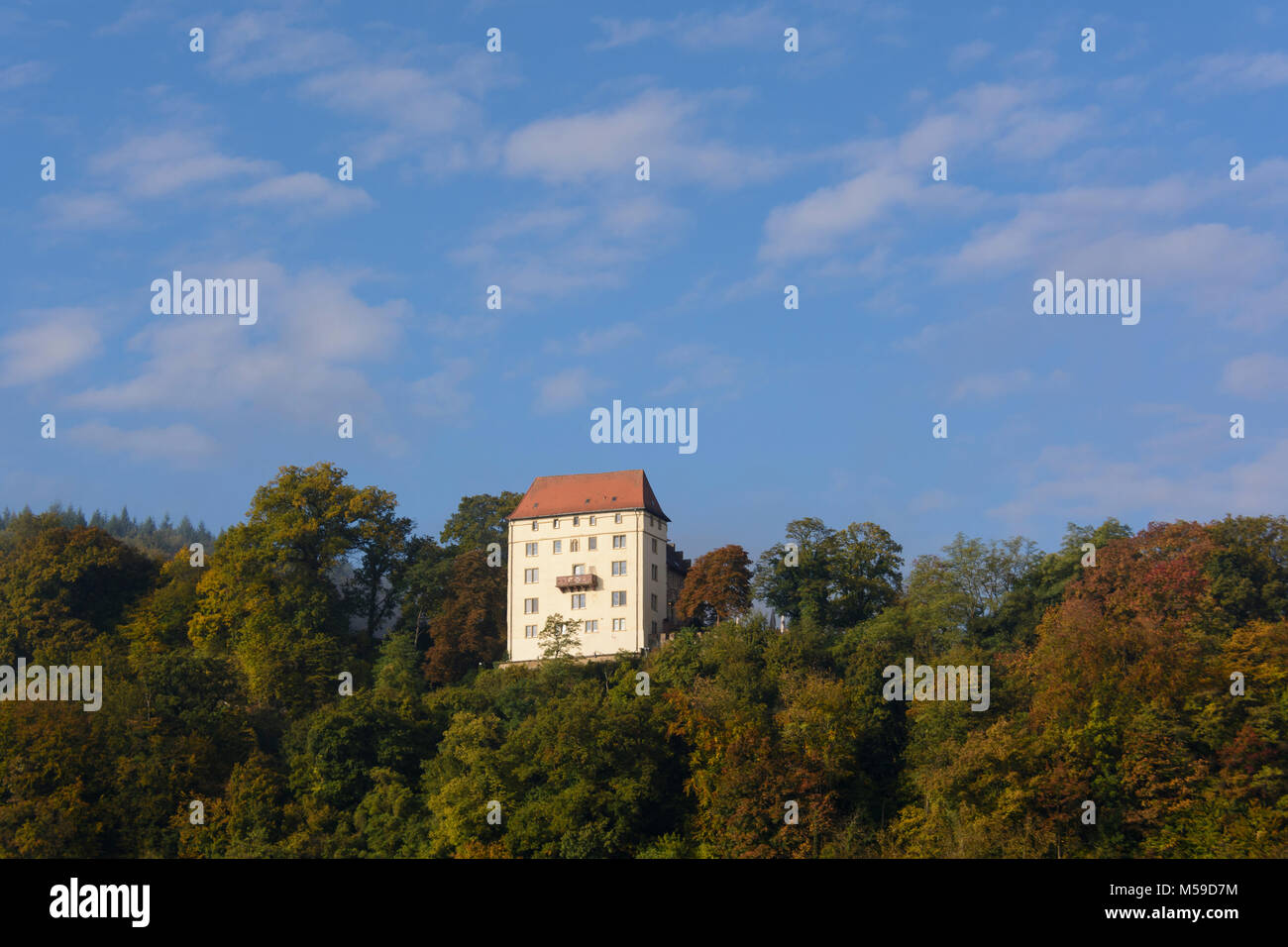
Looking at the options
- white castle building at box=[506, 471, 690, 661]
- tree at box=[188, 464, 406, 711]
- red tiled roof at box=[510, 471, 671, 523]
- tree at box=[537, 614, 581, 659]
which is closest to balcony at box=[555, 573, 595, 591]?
white castle building at box=[506, 471, 690, 661]

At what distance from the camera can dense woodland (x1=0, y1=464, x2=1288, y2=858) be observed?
202ft

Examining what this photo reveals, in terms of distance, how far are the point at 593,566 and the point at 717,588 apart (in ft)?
23.8

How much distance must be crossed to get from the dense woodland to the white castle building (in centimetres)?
230

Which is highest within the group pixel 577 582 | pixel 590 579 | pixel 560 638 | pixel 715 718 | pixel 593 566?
pixel 593 566

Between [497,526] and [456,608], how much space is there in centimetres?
1255

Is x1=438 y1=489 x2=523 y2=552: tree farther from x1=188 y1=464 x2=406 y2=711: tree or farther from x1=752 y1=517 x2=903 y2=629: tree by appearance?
x1=752 y1=517 x2=903 y2=629: tree

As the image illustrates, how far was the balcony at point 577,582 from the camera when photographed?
278ft

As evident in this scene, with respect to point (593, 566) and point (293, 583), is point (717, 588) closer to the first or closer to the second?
point (593, 566)

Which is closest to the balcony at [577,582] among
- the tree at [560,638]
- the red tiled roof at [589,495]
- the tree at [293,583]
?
the tree at [560,638]

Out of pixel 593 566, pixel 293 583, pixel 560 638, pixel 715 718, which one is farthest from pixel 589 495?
pixel 715 718

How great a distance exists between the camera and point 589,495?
3455 inches
